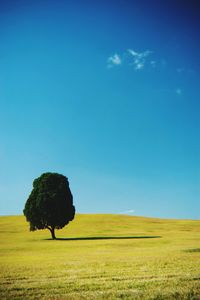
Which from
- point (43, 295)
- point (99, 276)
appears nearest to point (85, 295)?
point (43, 295)

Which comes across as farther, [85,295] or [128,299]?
[85,295]

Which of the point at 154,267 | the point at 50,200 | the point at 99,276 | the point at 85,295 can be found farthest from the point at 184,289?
the point at 50,200

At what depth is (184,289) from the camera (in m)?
13.2

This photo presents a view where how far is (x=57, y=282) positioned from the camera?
15578mm

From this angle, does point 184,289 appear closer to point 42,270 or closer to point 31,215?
point 42,270

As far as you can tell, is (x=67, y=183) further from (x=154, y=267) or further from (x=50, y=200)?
(x=154, y=267)

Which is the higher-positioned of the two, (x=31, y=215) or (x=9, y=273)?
(x=31, y=215)

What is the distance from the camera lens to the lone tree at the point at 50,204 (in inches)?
2477

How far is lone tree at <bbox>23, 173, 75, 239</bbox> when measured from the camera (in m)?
62.9

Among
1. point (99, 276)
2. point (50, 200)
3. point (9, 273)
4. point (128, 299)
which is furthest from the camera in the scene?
point (50, 200)

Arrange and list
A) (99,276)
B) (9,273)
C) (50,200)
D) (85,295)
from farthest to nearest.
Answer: (50,200) < (9,273) < (99,276) < (85,295)

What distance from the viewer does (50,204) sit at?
207ft

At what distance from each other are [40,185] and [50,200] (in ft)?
14.3

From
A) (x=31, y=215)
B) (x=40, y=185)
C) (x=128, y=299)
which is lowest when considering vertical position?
(x=128, y=299)
